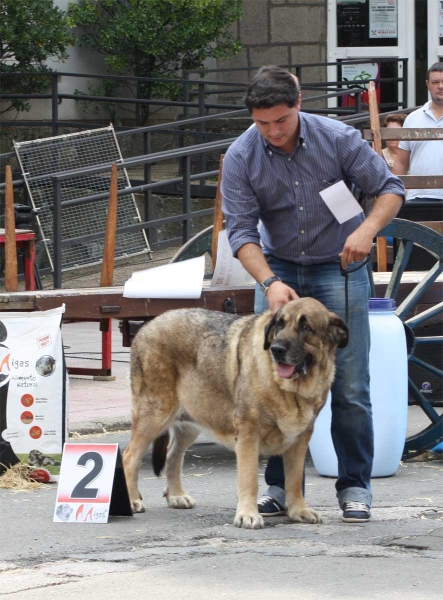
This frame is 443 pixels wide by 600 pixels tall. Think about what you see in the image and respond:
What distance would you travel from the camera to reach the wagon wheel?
707cm

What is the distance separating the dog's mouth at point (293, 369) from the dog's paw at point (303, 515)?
715mm

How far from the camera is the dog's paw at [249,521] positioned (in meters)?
5.39

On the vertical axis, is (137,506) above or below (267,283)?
below

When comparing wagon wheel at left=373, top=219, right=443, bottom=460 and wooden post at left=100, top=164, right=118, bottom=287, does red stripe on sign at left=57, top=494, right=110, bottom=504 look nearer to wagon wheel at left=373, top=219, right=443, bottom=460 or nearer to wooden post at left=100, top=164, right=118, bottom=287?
wagon wheel at left=373, top=219, right=443, bottom=460

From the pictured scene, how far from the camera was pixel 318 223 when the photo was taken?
18.0 feet

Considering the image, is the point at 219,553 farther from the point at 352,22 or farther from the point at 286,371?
the point at 352,22

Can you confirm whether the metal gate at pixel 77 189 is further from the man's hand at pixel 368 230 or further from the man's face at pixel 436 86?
the man's hand at pixel 368 230

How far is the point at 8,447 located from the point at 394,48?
1226 centimetres

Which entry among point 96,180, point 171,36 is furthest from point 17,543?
point 171,36

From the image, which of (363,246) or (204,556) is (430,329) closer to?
(363,246)

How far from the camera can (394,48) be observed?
17.4 metres

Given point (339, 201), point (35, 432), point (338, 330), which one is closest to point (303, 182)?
point (339, 201)

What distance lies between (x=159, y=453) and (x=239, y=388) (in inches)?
28.7

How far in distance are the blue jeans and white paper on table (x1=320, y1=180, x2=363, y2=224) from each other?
26 cm
